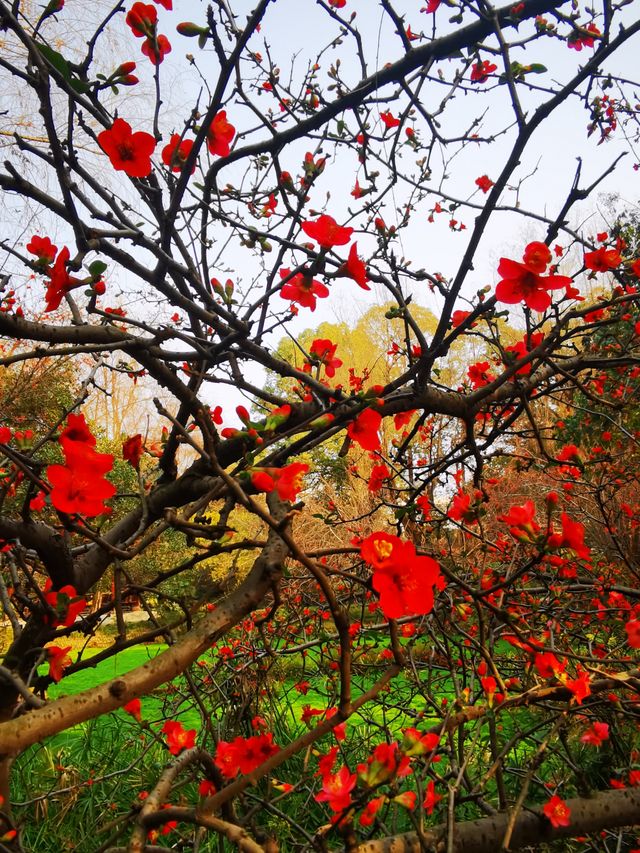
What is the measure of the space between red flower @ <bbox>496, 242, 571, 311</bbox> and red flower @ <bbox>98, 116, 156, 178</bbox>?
83 centimetres

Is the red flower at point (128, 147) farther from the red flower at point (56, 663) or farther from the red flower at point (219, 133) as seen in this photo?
the red flower at point (56, 663)

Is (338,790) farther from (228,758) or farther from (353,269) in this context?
(353,269)

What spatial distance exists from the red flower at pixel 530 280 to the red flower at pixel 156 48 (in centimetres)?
95

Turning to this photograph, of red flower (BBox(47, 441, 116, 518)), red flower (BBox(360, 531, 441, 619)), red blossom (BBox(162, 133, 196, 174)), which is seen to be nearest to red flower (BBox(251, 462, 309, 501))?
red flower (BBox(360, 531, 441, 619))

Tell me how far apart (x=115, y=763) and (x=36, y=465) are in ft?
10.5

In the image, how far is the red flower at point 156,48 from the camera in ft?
4.17

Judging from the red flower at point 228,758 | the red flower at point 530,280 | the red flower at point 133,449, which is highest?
the red flower at point 530,280

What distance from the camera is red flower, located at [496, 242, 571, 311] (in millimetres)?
1182

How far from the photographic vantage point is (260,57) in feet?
8.98

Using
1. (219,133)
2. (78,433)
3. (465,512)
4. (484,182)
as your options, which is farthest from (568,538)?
(484,182)

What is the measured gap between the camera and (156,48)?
127cm

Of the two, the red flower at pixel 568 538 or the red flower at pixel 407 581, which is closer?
the red flower at pixel 407 581

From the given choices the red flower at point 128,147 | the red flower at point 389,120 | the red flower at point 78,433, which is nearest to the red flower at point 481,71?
the red flower at point 389,120

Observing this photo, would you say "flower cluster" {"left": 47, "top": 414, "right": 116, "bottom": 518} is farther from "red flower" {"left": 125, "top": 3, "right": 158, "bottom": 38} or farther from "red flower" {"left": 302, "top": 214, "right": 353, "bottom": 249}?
"red flower" {"left": 125, "top": 3, "right": 158, "bottom": 38}
